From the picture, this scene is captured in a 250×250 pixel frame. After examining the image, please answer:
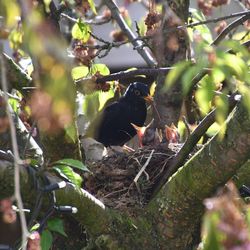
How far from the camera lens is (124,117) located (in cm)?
490

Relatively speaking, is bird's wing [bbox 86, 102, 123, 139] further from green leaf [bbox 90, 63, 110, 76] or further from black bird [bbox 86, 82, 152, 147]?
green leaf [bbox 90, 63, 110, 76]

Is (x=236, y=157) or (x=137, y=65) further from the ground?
(x=236, y=157)

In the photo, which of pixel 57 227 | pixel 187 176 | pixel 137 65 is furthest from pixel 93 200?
pixel 137 65

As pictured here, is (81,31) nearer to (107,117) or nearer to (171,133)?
(171,133)

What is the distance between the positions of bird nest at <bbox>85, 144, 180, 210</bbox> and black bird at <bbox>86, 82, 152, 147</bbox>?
1258mm

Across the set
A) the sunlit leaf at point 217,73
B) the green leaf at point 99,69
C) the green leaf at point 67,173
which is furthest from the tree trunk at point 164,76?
the sunlit leaf at point 217,73

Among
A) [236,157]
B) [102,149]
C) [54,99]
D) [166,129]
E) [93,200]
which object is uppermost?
[54,99]

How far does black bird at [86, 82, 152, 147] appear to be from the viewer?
4817 mm

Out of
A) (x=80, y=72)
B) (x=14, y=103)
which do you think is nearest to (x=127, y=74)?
(x=80, y=72)

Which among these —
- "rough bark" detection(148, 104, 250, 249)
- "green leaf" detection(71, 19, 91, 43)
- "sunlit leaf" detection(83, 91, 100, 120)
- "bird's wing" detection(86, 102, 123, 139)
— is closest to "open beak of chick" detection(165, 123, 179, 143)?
"sunlit leaf" detection(83, 91, 100, 120)

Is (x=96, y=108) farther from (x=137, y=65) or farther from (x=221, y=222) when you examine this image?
(x=137, y=65)

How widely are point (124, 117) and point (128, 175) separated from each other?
1616mm

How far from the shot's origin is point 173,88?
10.9ft

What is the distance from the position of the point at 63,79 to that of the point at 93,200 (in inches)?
60.4
